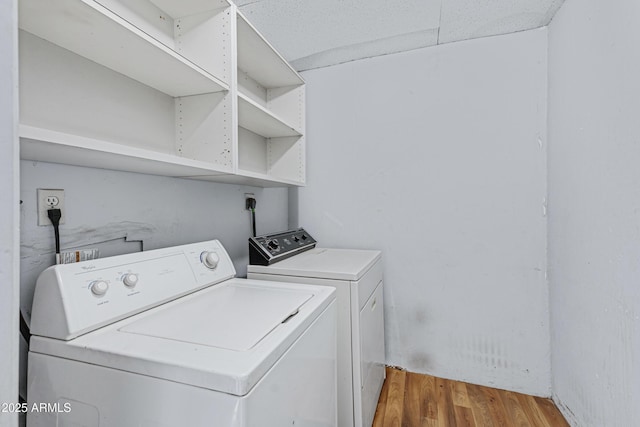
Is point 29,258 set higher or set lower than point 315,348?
higher

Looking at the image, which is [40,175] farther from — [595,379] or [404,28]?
[595,379]

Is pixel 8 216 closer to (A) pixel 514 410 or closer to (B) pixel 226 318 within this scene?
(B) pixel 226 318

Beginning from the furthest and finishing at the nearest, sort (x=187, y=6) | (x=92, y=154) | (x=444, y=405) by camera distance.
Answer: (x=444, y=405)
(x=187, y=6)
(x=92, y=154)

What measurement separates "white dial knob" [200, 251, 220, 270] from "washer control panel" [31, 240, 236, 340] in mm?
26

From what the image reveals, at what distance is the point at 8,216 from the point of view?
16.7 inches

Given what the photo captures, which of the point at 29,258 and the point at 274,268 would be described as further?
the point at 274,268

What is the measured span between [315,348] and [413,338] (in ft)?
4.38

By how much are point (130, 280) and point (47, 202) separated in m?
0.34

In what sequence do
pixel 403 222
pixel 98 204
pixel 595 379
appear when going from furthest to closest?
pixel 403 222 < pixel 595 379 < pixel 98 204

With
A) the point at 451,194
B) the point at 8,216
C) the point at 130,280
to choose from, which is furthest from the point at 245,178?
the point at 451,194

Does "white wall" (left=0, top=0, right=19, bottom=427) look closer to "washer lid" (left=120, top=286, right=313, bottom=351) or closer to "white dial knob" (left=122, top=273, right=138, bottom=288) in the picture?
"washer lid" (left=120, top=286, right=313, bottom=351)

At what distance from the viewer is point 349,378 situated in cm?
137

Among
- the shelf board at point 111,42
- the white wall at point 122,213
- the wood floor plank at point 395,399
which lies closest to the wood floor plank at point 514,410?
the wood floor plank at point 395,399

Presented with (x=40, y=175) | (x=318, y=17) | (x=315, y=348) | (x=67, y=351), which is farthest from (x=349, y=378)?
(x=318, y=17)
